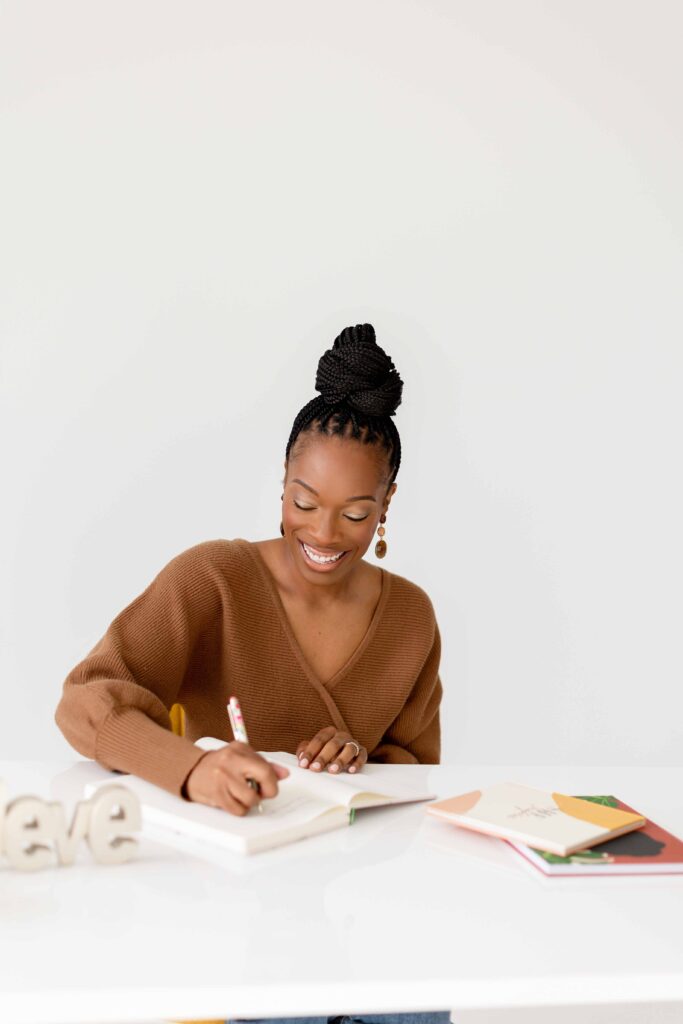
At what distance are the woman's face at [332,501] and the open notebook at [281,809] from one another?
1.45ft

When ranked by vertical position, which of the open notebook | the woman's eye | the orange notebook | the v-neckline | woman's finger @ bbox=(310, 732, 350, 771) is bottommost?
the open notebook

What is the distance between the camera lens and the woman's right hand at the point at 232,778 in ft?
4.28

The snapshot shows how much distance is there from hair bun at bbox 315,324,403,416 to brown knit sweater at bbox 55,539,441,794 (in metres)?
0.33

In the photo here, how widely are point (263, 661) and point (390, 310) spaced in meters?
1.68

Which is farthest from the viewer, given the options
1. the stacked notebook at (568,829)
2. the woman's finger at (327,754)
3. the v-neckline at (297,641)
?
the v-neckline at (297,641)

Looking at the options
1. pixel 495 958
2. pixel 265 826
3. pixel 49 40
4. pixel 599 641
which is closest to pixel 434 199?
pixel 49 40

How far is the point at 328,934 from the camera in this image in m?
1.04

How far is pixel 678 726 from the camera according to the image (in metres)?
3.59

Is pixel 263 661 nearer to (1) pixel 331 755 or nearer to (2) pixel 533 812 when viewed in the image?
(1) pixel 331 755

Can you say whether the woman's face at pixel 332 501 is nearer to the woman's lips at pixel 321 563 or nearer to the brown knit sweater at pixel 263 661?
the woman's lips at pixel 321 563

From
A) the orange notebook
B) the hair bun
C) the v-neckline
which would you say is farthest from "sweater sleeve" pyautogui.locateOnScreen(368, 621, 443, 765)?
the orange notebook

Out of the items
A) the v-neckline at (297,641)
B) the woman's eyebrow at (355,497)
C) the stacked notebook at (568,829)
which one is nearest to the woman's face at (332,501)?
the woman's eyebrow at (355,497)

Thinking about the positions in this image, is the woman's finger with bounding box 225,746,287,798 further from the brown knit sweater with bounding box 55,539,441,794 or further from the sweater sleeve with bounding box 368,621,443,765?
the sweater sleeve with bounding box 368,621,443,765

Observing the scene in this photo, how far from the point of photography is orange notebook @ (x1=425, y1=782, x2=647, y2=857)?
127 centimetres
